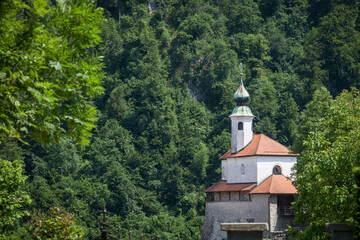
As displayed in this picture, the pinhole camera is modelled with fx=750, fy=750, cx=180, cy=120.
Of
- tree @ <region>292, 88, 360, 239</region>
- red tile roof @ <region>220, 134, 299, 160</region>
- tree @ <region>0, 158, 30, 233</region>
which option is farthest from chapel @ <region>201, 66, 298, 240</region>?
tree @ <region>0, 158, 30, 233</region>

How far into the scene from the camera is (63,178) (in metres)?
69.5

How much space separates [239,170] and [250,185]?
8.14ft

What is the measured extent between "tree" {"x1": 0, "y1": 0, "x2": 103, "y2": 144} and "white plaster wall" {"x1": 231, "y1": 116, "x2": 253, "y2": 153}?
42568mm

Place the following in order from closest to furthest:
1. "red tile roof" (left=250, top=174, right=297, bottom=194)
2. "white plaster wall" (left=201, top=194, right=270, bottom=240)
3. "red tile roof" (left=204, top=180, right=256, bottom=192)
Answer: "red tile roof" (left=250, top=174, right=297, bottom=194)
"white plaster wall" (left=201, top=194, right=270, bottom=240)
"red tile roof" (left=204, top=180, right=256, bottom=192)

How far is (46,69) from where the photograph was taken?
14.3 metres

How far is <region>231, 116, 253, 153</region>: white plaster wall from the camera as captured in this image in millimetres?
57344

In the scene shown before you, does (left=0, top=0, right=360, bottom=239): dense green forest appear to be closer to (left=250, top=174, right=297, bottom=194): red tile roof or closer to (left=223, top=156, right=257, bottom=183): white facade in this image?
(left=223, top=156, right=257, bottom=183): white facade

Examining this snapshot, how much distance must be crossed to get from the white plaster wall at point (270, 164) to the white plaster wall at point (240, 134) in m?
3.50

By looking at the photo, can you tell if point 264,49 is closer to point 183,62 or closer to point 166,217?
point 183,62

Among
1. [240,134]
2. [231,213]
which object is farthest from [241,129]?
[231,213]

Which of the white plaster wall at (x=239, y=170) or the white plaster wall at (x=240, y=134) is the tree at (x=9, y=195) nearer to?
the white plaster wall at (x=239, y=170)

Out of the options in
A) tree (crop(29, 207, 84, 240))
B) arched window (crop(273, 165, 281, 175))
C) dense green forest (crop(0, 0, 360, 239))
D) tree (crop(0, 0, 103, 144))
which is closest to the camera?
tree (crop(0, 0, 103, 144))

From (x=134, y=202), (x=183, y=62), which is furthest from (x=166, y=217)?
(x=183, y=62)

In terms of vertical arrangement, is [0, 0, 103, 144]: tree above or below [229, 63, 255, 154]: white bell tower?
below
